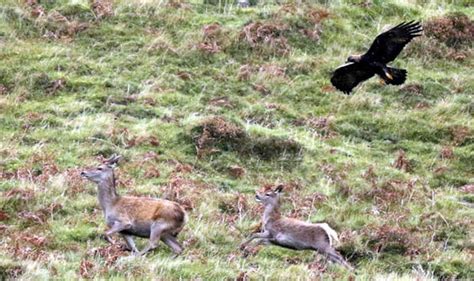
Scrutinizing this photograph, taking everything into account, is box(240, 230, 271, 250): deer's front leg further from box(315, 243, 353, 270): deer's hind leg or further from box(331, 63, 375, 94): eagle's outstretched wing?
box(331, 63, 375, 94): eagle's outstretched wing

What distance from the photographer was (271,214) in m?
12.0

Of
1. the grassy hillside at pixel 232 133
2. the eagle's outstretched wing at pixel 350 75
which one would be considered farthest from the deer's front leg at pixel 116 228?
the eagle's outstretched wing at pixel 350 75

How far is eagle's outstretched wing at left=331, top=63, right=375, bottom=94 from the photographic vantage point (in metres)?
14.6

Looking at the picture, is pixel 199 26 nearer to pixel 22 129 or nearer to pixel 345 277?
pixel 22 129

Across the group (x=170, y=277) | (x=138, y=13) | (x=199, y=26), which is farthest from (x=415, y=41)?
(x=170, y=277)

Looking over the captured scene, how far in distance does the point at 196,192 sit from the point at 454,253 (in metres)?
3.68

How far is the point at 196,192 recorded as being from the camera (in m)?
13.1

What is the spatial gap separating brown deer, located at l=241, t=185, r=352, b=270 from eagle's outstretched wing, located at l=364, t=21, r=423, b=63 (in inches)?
128

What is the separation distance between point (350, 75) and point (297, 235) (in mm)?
4457

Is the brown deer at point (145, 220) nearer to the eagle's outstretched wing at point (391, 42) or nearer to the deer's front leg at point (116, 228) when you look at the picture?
the deer's front leg at point (116, 228)

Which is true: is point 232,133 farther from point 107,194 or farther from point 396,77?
point 107,194

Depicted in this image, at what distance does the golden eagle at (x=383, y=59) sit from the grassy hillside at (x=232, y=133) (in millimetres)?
1519

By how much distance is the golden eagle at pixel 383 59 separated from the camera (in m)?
13.3

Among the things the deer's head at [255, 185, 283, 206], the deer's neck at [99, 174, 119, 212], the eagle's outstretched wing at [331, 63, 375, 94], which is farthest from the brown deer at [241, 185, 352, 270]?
the eagle's outstretched wing at [331, 63, 375, 94]
